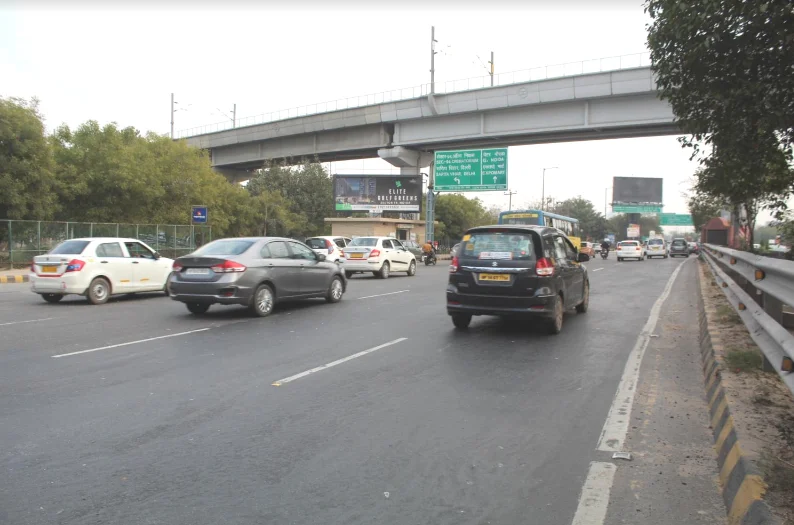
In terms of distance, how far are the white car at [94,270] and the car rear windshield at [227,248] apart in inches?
138

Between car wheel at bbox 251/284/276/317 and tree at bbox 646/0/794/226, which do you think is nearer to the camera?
tree at bbox 646/0/794/226

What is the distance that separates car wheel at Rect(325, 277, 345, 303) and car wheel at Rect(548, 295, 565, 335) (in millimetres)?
5807

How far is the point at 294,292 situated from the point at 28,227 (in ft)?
62.3

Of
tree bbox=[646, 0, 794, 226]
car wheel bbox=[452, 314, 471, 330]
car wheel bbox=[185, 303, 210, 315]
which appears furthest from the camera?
car wheel bbox=[185, 303, 210, 315]

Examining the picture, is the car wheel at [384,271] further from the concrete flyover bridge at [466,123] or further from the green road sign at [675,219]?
the green road sign at [675,219]

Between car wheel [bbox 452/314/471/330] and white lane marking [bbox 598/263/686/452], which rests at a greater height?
car wheel [bbox 452/314/471/330]

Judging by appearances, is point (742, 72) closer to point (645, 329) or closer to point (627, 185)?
point (645, 329)

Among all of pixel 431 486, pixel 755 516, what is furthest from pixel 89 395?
pixel 755 516

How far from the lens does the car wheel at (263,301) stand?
36.6ft

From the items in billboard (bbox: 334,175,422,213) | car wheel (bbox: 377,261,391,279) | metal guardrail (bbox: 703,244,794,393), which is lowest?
car wheel (bbox: 377,261,391,279)

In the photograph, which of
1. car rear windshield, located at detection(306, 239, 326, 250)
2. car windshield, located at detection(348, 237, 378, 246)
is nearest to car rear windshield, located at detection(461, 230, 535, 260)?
car windshield, located at detection(348, 237, 378, 246)

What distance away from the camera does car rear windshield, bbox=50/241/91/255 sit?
13.4 metres

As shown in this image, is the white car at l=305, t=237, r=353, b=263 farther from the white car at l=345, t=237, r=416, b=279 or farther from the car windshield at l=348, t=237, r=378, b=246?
the car windshield at l=348, t=237, r=378, b=246

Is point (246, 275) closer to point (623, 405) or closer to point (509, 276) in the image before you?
point (509, 276)
